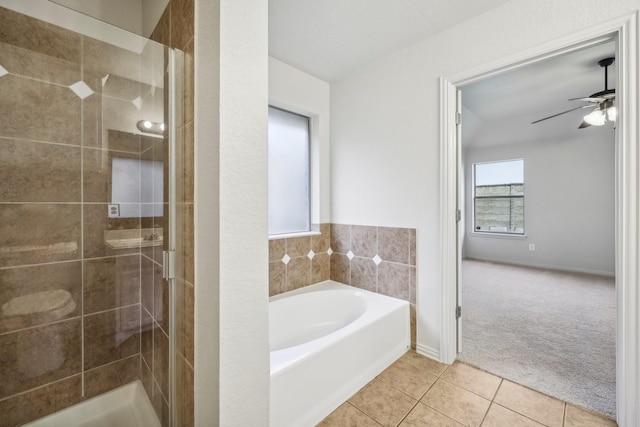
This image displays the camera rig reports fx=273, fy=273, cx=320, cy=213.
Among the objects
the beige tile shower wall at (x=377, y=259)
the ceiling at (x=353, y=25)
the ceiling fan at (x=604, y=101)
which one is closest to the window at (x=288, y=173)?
the beige tile shower wall at (x=377, y=259)

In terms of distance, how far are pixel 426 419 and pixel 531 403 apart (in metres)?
0.66

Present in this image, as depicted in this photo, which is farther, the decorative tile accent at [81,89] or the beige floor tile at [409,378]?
the beige floor tile at [409,378]

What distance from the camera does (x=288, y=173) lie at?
255 cm

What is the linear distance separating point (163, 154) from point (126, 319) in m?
0.94

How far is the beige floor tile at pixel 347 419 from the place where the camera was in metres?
1.43

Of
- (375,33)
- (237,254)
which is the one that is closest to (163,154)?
(237,254)

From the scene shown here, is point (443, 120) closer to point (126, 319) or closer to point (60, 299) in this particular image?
point (126, 319)

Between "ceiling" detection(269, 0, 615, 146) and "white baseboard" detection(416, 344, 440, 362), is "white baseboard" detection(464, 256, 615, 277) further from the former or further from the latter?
"white baseboard" detection(416, 344, 440, 362)

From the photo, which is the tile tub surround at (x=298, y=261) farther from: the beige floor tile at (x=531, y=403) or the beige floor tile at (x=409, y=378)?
the beige floor tile at (x=531, y=403)

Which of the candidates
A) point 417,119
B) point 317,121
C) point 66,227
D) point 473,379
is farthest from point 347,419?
point 317,121

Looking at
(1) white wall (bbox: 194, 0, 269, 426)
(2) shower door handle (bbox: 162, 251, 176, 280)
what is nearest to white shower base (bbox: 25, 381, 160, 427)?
(1) white wall (bbox: 194, 0, 269, 426)

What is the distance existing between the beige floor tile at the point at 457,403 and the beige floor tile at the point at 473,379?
52 millimetres

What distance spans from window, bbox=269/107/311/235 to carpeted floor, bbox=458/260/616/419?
177 cm

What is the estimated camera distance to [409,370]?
6.18 ft
